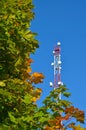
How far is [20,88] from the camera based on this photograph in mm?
15086

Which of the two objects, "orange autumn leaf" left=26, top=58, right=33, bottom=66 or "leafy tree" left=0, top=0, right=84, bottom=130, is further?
"orange autumn leaf" left=26, top=58, right=33, bottom=66

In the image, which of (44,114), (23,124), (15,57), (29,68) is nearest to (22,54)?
(15,57)

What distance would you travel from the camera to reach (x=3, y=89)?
1497 centimetres

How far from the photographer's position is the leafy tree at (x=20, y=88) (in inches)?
543

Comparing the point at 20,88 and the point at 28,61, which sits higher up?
the point at 28,61

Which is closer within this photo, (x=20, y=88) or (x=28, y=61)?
(x=20, y=88)

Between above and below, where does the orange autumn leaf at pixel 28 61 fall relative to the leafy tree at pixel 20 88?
above

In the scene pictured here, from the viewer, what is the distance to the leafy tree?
13797 mm

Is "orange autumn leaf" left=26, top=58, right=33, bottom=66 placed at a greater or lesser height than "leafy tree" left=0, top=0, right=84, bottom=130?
greater

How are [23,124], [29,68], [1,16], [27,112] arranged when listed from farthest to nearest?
[29,68] < [1,16] < [27,112] < [23,124]

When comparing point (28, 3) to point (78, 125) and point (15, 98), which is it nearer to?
point (15, 98)

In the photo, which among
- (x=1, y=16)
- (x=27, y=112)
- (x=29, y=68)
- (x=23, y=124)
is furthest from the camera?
(x=29, y=68)

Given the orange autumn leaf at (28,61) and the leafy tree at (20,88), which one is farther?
the orange autumn leaf at (28,61)

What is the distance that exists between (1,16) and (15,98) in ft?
10.4
